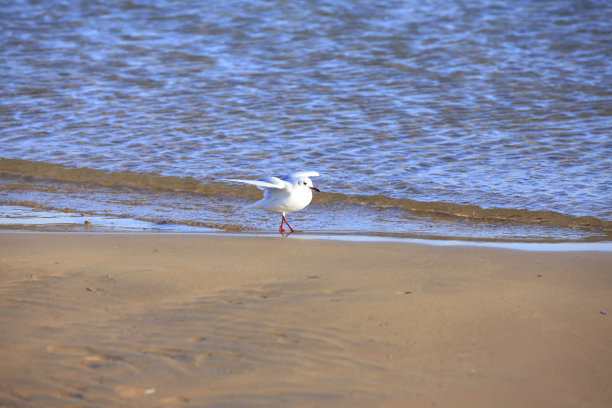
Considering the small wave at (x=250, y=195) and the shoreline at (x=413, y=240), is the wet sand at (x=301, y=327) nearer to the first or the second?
the shoreline at (x=413, y=240)

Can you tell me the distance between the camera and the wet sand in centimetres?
295

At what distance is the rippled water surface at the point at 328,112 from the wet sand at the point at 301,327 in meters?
1.41

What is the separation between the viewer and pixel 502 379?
10.2ft

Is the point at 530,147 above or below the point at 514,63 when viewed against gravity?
below

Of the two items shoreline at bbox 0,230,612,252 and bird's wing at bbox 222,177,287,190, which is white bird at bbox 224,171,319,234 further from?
shoreline at bbox 0,230,612,252

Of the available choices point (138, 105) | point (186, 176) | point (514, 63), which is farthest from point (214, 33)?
point (186, 176)

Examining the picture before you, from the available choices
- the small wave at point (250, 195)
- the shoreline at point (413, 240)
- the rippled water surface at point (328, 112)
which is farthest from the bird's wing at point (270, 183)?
the small wave at point (250, 195)

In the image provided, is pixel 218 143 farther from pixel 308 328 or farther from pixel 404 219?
pixel 308 328

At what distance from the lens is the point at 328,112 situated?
9.62 metres

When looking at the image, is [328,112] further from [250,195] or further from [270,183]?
[270,183]

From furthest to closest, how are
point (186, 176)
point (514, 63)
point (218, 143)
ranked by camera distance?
point (514, 63) < point (218, 143) < point (186, 176)

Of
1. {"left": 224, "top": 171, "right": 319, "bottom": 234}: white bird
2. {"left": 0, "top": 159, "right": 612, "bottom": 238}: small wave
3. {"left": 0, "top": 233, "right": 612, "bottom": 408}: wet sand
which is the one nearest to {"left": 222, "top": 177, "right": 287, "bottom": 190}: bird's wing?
{"left": 224, "top": 171, "right": 319, "bottom": 234}: white bird

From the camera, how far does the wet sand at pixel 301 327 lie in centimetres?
295

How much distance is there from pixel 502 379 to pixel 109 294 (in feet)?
7.00
